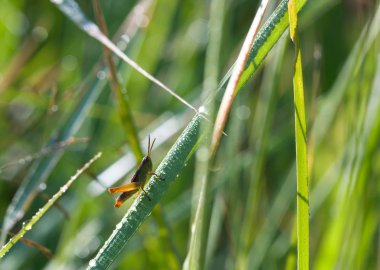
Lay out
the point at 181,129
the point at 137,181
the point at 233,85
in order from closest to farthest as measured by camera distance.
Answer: the point at 233,85 < the point at 137,181 < the point at 181,129

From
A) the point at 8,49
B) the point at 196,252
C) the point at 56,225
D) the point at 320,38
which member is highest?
the point at 320,38

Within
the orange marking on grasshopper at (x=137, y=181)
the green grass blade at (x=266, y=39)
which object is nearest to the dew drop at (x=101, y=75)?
the orange marking on grasshopper at (x=137, y=181)

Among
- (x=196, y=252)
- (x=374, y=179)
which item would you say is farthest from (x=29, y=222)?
(x=374, y=179)

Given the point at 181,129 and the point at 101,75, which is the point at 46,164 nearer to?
the point at 101,75

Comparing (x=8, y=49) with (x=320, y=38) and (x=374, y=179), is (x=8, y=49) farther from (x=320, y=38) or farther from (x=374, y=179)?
(x=374, y=179)

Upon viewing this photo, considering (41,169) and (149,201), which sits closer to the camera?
(149,201)

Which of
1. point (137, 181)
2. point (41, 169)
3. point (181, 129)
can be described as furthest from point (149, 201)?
point (181, 129)
